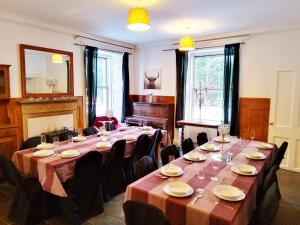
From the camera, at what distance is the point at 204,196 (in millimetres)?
1688

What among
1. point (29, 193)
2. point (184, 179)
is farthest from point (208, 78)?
point (29, 193)

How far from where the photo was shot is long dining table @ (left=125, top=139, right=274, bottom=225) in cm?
149

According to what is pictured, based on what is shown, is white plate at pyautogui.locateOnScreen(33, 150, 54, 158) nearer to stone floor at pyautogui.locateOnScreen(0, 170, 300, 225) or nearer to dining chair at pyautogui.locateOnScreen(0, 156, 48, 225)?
dining chair at pyautogui.locateOnScreen(0, 156, 48, 225)

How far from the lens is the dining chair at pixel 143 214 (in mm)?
1362

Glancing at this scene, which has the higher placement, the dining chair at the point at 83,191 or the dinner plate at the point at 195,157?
the dinner plate at the point at 195,157

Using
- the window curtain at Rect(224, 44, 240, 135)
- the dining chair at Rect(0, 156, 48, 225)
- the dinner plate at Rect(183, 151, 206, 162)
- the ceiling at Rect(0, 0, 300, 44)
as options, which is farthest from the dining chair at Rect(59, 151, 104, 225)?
the window curtain at Rect(224, 44, 240, 135)

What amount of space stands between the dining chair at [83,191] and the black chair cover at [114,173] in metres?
0.31

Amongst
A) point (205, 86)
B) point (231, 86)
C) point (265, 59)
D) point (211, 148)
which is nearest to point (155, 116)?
point (205, 86)

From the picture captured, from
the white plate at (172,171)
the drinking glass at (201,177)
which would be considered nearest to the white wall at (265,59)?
the drinking glass at (201,177)

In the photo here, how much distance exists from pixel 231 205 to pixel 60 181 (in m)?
1.73

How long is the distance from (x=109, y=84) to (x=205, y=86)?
2659 mm

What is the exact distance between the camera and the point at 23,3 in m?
3.32

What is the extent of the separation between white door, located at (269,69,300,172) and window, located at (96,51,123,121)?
391 centimetres

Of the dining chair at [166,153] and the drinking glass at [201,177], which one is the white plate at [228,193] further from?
the dining chair at [166,153]
